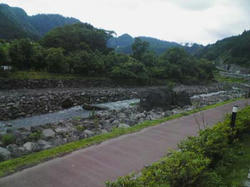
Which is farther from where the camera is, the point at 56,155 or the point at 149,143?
the point at 149,143

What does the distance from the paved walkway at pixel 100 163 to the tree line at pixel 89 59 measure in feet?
45.1

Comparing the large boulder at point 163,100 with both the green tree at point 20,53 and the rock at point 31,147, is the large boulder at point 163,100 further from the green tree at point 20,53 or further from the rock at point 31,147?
the green tree at point 20,53

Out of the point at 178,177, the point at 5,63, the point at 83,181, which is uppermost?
the point at 5,63

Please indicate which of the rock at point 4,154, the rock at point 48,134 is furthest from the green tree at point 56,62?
the rock at point 4,154

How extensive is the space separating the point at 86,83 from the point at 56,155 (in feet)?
47.8

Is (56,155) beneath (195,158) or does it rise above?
beneath

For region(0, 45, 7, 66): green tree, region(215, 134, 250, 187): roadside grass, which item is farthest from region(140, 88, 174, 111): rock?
region(0, 45, 7, 66): green tree

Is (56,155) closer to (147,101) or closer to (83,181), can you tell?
(83,181)

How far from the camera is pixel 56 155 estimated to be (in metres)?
3.65

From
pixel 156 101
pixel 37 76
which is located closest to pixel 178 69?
pixel 156 101

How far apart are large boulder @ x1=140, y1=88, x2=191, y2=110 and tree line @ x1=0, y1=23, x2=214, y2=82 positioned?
924 centimetres

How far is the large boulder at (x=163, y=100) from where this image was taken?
422 inches

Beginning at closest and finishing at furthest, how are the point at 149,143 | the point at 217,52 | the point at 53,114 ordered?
1. the point at 149,143
2. the point at 53,114
3. the point at 217,52

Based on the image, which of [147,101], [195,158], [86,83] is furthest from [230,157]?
[86,83]
